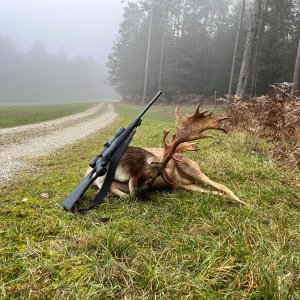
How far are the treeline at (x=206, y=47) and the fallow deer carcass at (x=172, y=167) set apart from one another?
28.8 metres

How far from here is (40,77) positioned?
108750mm

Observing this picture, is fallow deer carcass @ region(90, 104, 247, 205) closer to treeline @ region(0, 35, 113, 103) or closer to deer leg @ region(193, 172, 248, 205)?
deer leg @ region(193, 172, 248, 205)

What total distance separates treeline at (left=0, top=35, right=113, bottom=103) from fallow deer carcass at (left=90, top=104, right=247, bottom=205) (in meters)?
86.9

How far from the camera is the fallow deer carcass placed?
4145 mm

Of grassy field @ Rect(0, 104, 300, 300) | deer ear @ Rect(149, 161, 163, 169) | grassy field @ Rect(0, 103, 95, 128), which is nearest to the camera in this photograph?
grassy field @ Rect(0, 104, 300, 300)

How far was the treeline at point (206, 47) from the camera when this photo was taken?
3294 centimetres

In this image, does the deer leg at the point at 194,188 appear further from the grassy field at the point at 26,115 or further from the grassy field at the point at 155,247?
the grassy field at the point at 26,115

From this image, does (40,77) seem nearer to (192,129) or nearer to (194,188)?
(194,188)

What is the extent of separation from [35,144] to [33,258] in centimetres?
798

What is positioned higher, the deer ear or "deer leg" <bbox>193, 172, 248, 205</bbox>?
the deer ear

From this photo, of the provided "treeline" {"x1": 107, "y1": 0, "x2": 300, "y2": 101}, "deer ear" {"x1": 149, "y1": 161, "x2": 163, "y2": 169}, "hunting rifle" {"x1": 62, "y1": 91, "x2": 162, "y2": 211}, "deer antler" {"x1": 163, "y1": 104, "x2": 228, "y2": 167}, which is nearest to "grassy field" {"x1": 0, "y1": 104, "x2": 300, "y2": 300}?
"hunting rifle" {"x1": 62, "y1": 91, "x2": 162, "y2": 211}

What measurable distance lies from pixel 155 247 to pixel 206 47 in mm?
42610

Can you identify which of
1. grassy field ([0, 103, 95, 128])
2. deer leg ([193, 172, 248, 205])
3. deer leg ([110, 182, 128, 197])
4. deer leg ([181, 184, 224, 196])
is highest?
deer leg ([193, 172, 248, 205])

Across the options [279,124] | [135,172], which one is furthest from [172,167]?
[279,124]
